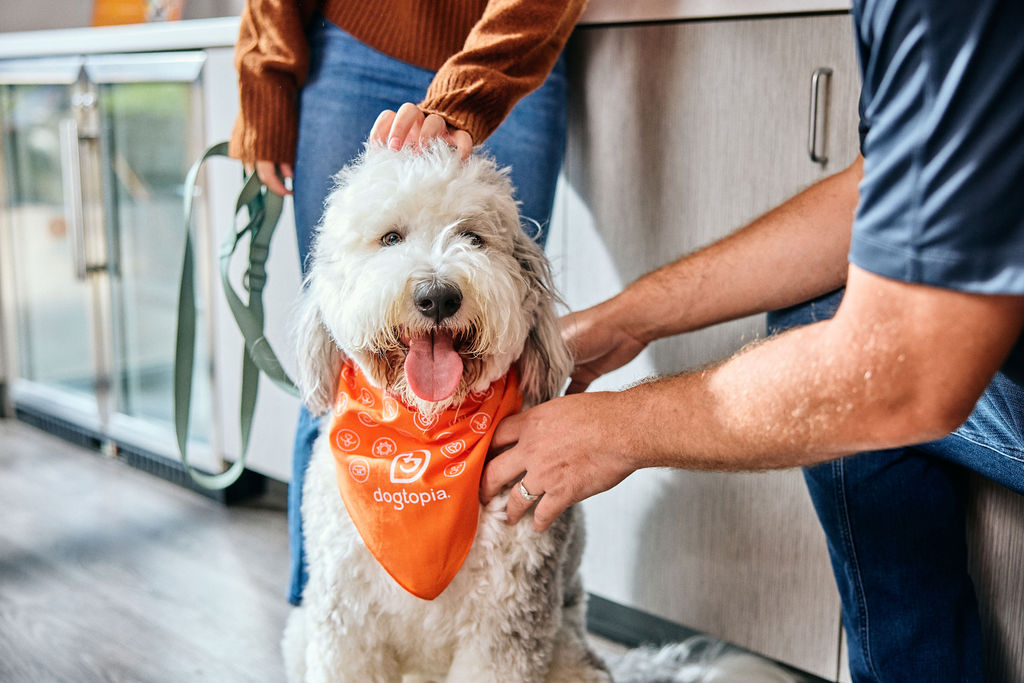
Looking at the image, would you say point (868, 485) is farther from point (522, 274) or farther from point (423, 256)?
point (423, 256)

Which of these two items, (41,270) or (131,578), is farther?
(41,270)

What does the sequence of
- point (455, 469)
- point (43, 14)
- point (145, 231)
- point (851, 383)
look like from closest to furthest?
point (851, 383) < point (455, 469) < point (145, 231) < point (43, 14)

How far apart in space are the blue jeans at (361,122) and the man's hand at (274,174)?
38 mm

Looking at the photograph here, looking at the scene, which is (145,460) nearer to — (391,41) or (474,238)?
(391,41)

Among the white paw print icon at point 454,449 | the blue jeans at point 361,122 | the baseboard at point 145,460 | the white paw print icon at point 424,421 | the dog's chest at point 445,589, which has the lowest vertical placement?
the baseboard at point 145,460

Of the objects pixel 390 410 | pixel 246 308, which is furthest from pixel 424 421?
pixel 246 308

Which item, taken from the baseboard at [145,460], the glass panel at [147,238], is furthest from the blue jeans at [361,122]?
the baseboard at [145,460]

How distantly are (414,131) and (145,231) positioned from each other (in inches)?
66.0

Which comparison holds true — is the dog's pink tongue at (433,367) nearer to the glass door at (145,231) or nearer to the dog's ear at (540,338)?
the dog's ear at (540,338)

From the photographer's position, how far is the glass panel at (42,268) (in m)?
2.65

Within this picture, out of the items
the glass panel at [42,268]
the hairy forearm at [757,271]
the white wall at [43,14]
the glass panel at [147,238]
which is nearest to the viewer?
the hairy forearm at [757,271]

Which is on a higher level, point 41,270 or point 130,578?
point 41,270

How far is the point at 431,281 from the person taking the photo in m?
0.92

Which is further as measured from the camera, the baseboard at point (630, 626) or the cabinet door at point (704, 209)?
the baseboard at point (630, 626)
